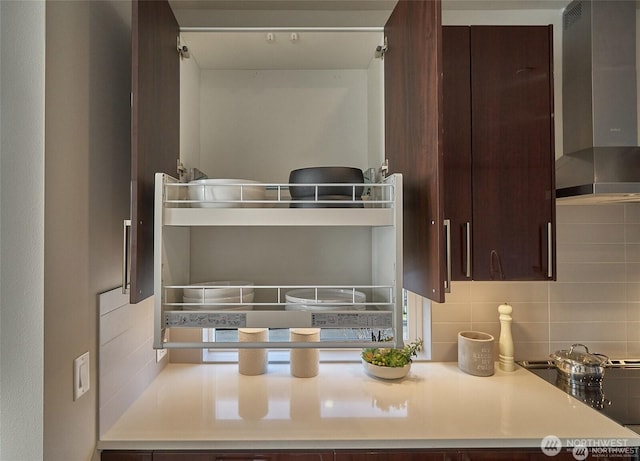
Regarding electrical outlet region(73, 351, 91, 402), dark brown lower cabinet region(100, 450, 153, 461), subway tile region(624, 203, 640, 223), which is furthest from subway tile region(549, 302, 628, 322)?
electrical outlet region(73, 351, 91, 402)

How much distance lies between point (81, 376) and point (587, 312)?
1923 millimetres

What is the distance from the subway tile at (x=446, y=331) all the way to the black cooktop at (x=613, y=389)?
29cm

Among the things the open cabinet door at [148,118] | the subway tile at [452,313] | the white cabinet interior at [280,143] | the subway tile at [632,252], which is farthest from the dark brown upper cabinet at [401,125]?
the subway tile at [632,252]

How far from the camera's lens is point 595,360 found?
138cm

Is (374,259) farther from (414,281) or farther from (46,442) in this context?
(46,442)

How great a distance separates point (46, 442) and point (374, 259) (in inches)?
42.9

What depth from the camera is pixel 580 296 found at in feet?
→ 5.18

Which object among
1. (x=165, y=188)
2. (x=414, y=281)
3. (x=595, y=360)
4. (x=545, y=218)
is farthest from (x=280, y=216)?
(x=595, y=360)

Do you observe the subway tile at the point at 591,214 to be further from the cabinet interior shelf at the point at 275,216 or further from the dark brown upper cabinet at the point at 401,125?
the cabinet interior shelf at the point at 275,216

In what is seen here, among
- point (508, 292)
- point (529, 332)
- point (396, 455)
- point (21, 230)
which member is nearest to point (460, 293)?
point (508, 292)

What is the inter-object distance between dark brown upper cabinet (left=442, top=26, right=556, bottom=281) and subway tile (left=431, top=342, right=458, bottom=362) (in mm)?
433

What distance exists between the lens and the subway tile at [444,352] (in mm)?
1556

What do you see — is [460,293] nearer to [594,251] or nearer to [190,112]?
[594,251]

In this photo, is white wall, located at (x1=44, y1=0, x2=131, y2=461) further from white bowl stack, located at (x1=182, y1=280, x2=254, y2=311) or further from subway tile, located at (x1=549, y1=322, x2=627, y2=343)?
subway tile, located at (x1=549, y1=322, x2=627, y2=343)
